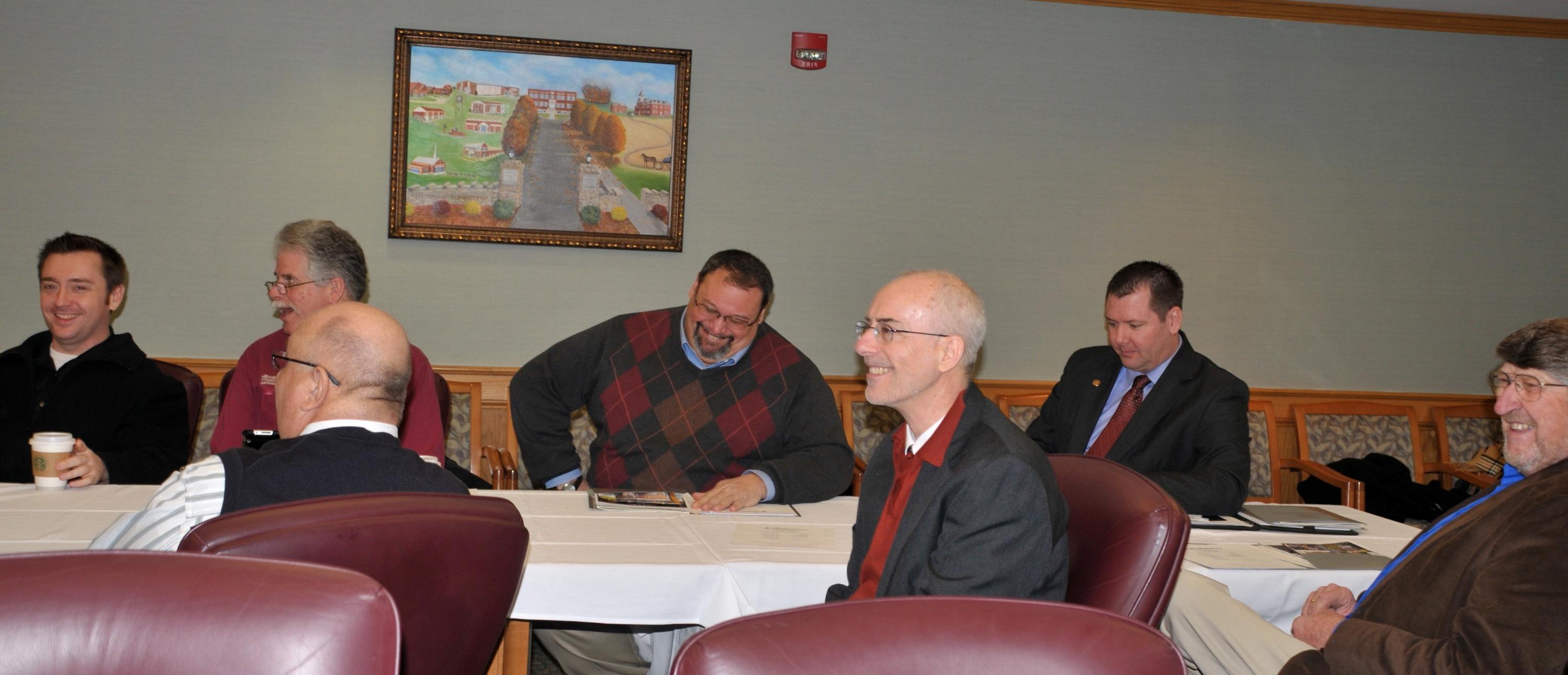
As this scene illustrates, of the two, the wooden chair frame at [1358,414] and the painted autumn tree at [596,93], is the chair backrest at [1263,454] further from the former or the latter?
the painted autumn tree at [596,93]

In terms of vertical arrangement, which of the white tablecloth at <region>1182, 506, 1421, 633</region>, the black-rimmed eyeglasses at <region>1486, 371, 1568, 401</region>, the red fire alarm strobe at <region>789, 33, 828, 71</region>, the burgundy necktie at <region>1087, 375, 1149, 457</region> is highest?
the red fire alarm strobe at <region>789, 33, 828, 71</region>

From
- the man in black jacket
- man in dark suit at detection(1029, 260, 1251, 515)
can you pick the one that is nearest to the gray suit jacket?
man in dark suit at detection(1029, 260, 1251, 515)

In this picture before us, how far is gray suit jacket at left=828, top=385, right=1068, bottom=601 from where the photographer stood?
173cm

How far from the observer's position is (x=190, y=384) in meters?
3.51

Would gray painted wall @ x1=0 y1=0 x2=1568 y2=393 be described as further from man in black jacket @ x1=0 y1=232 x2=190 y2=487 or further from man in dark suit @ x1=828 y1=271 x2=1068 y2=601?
man in dark suit @ x1=828 y1=271 x2=1068 y2=601

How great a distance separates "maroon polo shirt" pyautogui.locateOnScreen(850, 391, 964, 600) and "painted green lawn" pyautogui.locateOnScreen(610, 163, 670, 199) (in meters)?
3.06

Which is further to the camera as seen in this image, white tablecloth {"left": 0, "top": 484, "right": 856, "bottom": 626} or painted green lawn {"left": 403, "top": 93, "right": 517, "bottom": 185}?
painted green lawn {"left": 403, "top": 93, "right": 517, "bottom": 185}

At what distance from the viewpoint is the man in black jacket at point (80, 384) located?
10.6ft

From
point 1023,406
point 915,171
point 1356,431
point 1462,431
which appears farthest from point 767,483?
point 1462,431

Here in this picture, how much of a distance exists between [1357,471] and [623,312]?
3.35 metres

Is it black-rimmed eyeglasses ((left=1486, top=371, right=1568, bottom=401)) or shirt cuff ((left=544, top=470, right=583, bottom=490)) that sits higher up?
black-rimmed eyeglasses ((left=1486, top=371, right=1568, bottom=401))

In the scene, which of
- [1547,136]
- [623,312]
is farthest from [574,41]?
[1547,136]

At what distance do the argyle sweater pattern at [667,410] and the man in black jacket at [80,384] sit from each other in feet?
3.46

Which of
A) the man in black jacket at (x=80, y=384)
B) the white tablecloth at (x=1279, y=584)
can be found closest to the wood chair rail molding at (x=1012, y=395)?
the man in black jacket at (x=80, y=384)
